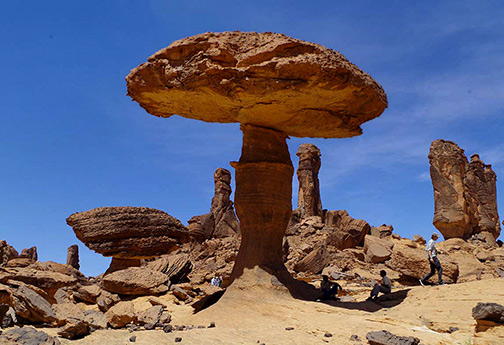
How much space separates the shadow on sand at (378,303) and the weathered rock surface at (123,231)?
511 cm

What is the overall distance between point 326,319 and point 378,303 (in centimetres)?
208

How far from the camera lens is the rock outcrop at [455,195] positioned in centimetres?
2794

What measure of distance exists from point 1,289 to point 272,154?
5.95 metres

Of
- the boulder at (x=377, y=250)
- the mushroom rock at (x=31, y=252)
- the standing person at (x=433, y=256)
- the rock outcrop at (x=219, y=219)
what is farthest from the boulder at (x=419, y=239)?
the mushroom rock at (x=31, y=252)

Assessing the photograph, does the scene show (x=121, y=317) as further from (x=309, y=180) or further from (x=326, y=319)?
(x=309, y=180)

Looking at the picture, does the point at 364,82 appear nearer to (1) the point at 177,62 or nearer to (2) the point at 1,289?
(1) the point at 177,62

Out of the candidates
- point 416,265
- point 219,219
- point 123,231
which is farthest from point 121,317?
point 219,219

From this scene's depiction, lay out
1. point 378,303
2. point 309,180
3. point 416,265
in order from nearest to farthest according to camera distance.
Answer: point 378,303 < point 416,265 < point 309,180

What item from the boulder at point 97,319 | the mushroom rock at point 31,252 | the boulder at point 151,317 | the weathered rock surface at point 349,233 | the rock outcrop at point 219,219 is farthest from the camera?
the mushroom rock at point 31,252

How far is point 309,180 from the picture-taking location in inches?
1542

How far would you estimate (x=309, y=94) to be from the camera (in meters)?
9.27

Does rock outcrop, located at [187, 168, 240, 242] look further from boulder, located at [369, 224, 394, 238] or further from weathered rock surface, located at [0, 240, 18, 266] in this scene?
weathered rock surface, located at [0, 240, 18, 266]

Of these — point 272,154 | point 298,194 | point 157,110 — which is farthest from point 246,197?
point 298,194

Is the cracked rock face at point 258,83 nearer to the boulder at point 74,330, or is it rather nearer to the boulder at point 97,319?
the boulder at point 97,319
